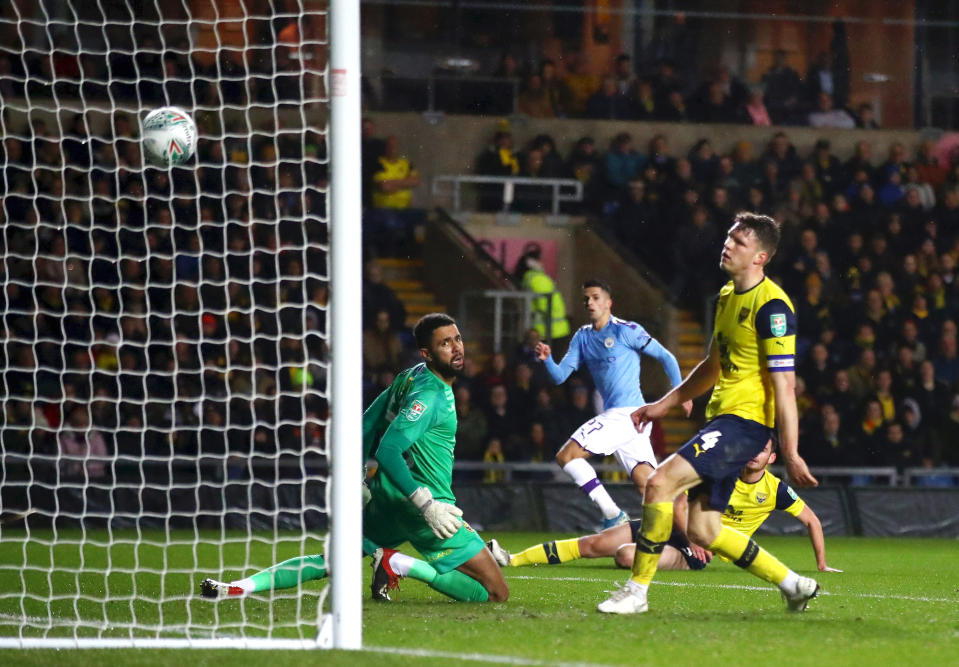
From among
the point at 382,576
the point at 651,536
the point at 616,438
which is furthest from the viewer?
the point at 616,438

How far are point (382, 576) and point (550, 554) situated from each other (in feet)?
5.49

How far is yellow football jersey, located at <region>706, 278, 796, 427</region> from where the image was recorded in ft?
18.8

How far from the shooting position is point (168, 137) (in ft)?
23.0

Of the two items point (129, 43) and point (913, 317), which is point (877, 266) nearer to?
point (913, 317)

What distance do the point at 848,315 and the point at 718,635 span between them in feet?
34.6

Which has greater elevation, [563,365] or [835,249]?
[835,249]

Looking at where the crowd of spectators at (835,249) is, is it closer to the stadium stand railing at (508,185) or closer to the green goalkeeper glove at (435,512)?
the stadium stand railing at (508,185)

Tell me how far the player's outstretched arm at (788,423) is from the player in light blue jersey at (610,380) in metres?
3.95

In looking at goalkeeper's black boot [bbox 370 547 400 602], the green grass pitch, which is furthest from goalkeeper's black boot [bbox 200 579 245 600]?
goalkeeper's black boot [bbox 370 547 400 602]

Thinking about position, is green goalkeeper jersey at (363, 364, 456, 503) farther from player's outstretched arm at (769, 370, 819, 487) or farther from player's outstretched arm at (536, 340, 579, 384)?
player's outstretched arm at (536, 340, 579, 384)

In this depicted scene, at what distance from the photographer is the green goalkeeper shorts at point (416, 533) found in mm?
6449

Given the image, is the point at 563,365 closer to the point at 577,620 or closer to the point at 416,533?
the point at 416,533

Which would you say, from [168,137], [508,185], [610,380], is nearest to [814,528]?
[610,380]

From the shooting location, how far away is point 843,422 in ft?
47.4
